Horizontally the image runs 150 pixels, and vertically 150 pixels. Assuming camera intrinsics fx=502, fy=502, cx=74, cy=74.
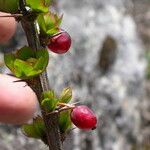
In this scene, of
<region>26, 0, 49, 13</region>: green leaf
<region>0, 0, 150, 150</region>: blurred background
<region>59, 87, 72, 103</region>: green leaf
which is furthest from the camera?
<region>0, 0, 150, 150</region>: blurred background

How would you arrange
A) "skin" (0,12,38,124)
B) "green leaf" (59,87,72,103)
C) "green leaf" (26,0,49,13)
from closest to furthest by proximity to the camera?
1. "green leaf" (26,0,49,13)
2. "green leaf" (59,87,72,103)
3. "skin" (0,12,38,124)

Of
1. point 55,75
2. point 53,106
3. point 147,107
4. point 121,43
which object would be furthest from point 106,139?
point 53,106

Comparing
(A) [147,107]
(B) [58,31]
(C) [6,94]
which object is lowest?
(A) [147,107]

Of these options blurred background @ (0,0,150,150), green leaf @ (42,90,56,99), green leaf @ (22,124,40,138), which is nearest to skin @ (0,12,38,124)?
green leaf @ (22,124,40,138)

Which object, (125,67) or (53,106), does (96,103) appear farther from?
(53,106)

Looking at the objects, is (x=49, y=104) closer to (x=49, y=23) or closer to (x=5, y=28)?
(x=49, y=23)

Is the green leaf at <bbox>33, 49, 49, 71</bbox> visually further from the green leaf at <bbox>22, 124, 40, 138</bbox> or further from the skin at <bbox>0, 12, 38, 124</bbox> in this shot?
the skin at <bbox>0, 12, 38, 124</bbox>

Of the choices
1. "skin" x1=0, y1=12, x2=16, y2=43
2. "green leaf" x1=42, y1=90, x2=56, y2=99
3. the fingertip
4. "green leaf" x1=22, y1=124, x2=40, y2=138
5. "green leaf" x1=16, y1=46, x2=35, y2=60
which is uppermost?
"green leaf" x1=16, y1=46, x2=35, y2=60
